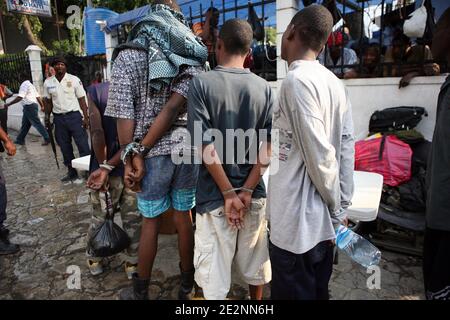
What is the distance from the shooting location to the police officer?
492cm

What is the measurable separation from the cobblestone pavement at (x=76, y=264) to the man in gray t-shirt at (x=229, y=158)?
0.69 meters

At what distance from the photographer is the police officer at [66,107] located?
492 centimetres

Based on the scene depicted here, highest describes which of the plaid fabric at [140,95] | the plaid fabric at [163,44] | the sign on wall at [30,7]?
the sign on wall at [30,7]

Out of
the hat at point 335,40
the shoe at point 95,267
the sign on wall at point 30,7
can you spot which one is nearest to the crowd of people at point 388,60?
the hat at point 335,40

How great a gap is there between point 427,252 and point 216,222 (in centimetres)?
135

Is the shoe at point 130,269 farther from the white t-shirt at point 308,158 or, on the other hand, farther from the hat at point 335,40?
the hat at point 335,40

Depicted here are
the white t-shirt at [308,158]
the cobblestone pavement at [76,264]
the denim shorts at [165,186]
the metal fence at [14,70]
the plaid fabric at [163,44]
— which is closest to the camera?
the white t-shirt at [308,158]

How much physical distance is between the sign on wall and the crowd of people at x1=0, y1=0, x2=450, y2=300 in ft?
38.4

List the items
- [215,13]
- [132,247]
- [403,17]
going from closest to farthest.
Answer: [132,247]
[403,17]
[215,13]

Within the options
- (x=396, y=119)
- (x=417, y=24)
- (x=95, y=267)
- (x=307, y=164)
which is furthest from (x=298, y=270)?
(x=417, y=24)

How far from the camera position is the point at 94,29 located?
7.92 m

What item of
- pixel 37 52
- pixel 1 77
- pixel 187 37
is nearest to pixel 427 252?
pixel 187 37

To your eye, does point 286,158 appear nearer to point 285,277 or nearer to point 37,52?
point 285,277
